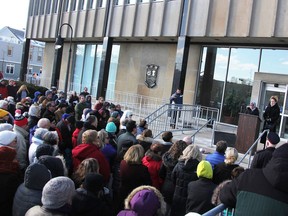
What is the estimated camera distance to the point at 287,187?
2490mm

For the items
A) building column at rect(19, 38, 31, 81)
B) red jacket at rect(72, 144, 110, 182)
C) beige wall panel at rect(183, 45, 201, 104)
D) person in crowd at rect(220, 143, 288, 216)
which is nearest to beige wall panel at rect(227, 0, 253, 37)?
beige wall panel at rect(183, 45, 201, 104)

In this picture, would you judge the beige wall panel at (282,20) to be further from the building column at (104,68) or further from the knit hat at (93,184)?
the knit hat at (93,184)

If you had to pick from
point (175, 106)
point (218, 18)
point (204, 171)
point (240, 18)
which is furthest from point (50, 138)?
point (218, 18)

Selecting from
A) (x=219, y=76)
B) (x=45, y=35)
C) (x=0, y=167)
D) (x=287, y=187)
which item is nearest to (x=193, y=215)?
(x=287, y=187)

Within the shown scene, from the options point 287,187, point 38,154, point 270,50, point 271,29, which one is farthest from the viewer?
point 270,50

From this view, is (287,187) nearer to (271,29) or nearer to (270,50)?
(271,29)

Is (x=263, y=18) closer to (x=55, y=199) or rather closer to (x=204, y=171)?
(x=204, y=171)

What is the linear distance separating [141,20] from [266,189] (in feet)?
53.9

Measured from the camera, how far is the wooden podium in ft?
33.4

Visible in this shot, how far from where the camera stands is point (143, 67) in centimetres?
2025

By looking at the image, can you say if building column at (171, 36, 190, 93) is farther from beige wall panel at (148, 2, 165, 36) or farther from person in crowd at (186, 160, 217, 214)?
person in crowd at (186, 160, 217, 214)

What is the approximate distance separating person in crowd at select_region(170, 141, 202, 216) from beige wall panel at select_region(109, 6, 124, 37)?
15.2m

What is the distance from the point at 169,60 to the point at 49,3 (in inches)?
524

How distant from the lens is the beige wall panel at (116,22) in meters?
19.4
